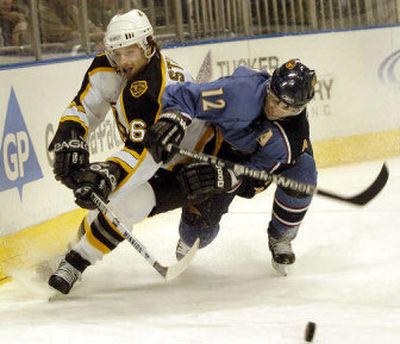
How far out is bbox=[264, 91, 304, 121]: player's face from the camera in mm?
3367

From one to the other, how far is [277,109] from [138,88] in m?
0.51

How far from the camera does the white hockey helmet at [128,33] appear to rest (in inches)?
140

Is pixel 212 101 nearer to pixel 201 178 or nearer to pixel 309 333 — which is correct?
pixel 201 178

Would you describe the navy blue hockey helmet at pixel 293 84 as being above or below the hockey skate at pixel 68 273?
above

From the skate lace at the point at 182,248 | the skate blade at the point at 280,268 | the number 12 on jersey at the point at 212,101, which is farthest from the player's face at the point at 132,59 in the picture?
the skate blade at the point at 280,268

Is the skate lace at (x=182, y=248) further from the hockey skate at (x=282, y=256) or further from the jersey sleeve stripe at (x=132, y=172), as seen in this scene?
the jersey sleeve stripe at (x=132, y=172)

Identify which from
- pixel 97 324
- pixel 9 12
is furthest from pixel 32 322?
pixel 9 12

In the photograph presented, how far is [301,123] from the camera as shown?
3.56m

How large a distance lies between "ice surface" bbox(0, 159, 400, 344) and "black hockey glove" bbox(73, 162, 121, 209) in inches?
14.3

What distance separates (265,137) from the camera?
3490 mm

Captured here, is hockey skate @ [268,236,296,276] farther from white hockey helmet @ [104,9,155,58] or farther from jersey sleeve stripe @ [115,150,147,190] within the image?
white hockey helmet @ [104,9,155,58]

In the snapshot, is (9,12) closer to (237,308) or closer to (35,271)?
(35,271)

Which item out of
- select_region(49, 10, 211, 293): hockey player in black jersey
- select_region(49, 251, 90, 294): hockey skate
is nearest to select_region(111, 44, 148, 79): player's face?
select_region(49, 10, 211, 293): hockey player in black jersey

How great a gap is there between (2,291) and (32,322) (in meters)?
0.72
